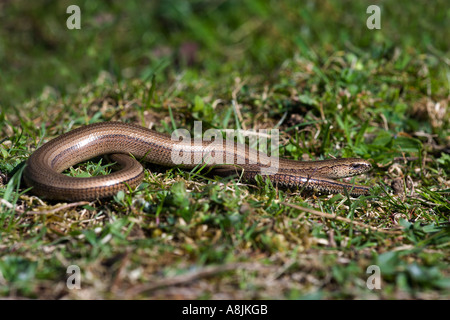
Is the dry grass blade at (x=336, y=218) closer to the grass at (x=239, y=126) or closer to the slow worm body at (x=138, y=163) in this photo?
the grass at (x=239, y=126)

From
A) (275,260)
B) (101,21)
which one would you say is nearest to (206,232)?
(275,260)

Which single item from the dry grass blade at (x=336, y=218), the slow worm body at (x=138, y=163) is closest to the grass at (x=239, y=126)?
the dry grass blade at (x=336, y=218)

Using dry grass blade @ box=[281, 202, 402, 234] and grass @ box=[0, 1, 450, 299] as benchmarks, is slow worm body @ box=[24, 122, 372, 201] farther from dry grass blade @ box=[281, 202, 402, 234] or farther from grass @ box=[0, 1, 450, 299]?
dry grass blade @ box=[281, 202, 402, 234]

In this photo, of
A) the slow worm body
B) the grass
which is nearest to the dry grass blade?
the grass

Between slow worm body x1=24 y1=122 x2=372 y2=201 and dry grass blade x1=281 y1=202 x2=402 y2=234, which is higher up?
slow worm body x1=24 y1=122 x2=372 y2=201

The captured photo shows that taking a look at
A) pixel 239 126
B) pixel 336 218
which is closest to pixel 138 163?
pixel 239 126

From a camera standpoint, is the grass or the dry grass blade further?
the dry grass blade
